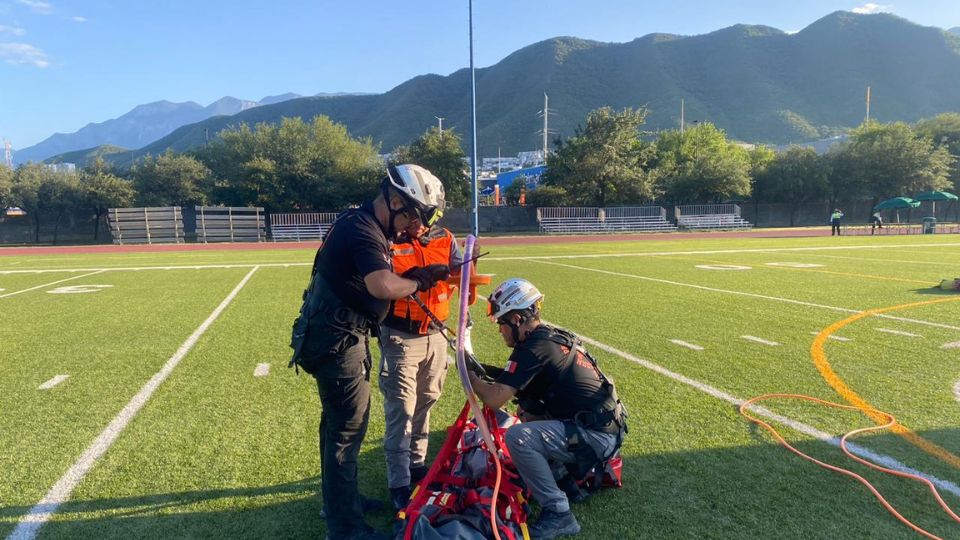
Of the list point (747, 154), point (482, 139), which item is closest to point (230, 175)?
point (747, 154)

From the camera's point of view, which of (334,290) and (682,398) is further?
(682,398)

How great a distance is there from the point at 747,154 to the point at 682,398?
71145 mm

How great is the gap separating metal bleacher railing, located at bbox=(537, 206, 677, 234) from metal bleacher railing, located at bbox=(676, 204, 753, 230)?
1.52 meters

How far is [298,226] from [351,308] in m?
38.1

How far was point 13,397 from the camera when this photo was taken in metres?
5.28

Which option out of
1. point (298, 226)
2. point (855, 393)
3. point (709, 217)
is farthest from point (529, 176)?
point (855, 393)

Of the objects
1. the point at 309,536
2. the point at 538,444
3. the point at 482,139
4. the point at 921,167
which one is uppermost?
the point at 482,139

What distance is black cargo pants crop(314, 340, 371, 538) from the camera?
2.84m

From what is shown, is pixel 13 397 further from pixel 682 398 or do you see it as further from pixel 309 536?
pixel 682 398

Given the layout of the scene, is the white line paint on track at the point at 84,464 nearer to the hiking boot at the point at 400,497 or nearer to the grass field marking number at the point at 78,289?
the hiking boot at the point at 400,497

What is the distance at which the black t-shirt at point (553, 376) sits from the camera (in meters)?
3.15

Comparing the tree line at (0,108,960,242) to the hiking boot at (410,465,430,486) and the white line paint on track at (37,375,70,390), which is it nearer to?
the white line paint on track at (37,375,70,390)

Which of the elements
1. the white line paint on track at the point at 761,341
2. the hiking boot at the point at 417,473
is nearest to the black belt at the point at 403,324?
the hiking boot at the point at 417,473

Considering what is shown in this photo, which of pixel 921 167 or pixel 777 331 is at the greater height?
pixel 921 167
